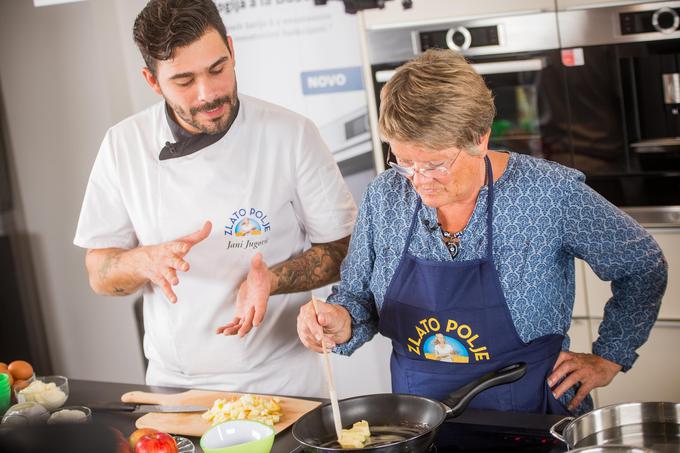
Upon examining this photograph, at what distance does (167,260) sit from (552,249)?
0.92 metres

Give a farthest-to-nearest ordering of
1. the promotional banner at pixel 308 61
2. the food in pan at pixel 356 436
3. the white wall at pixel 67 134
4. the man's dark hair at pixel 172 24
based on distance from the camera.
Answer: the white wall at pixel 67 134 < the promotional banner at pixel 308 61 < the man's dark hair at pixel 172 24 < the food in pan at pixel 356 436

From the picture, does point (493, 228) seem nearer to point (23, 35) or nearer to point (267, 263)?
point (267, 263)

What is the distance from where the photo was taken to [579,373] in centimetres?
190

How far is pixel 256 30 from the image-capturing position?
3197 millimetres

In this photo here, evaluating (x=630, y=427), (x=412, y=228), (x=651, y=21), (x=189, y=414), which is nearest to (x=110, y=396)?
(x=189, y=414)

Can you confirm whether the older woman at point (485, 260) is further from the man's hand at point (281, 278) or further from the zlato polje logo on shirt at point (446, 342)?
the man's hand at point (281, 278)

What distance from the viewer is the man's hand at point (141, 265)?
7.29 ft

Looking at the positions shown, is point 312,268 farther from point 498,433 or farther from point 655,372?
point 655,372

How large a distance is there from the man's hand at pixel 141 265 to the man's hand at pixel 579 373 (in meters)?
0.89

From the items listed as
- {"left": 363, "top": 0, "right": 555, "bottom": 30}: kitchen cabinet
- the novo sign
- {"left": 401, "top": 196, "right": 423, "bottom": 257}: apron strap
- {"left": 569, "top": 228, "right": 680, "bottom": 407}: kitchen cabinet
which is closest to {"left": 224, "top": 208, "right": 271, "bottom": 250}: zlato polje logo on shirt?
{"left": 401, "top": 196, "right": 423, "bottom": 257}: apron strap

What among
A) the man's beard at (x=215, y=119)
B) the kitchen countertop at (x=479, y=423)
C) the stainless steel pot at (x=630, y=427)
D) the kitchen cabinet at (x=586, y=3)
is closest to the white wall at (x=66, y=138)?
the man's beard at (x=215, y=119)

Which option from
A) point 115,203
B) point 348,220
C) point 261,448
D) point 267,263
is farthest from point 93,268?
point 261,448

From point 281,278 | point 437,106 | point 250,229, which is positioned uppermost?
point 437,106

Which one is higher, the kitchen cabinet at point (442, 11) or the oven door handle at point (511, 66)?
the kitchen cabinet at point (442, 11)
